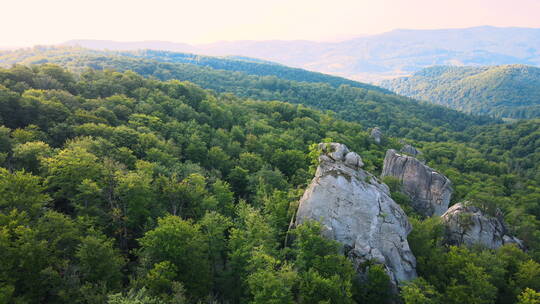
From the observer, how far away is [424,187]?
193 feet

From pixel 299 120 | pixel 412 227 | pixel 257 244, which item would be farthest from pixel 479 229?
pixel 299 120

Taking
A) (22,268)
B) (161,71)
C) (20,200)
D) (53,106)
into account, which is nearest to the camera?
(22,268)

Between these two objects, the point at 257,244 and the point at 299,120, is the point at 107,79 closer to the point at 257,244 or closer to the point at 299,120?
the point at 299,120

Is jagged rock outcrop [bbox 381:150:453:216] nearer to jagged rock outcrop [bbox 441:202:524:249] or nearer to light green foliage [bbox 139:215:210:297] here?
jagged rock outcrop [bbox 441:202:524:249]

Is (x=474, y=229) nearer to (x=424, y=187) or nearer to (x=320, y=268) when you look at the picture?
(x=424, y=187)

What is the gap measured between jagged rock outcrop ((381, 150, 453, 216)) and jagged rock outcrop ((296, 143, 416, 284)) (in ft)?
75.0

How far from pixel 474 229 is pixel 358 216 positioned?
1912 centimetres

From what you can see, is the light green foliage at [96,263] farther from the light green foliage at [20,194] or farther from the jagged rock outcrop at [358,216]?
the jagged rock outcrop at [358,216]

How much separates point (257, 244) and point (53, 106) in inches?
1742

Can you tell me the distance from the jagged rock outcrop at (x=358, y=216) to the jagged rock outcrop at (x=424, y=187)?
75.0 ft

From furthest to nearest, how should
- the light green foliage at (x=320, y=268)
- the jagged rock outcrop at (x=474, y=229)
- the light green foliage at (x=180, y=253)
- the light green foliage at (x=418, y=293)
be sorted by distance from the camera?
the jagged rock outcrop at (x=474, y=229) < the light green foliage at (x=180, y=253) < the light green foliage at (x=418, y=293) < the light green foliage at (x=320, y=268)

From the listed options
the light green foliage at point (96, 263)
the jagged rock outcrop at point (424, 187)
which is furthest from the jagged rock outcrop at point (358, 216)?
the jagged rock outcrop at point (424, 187)

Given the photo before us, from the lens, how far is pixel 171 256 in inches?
1074

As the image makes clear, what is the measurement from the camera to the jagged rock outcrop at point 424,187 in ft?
190
